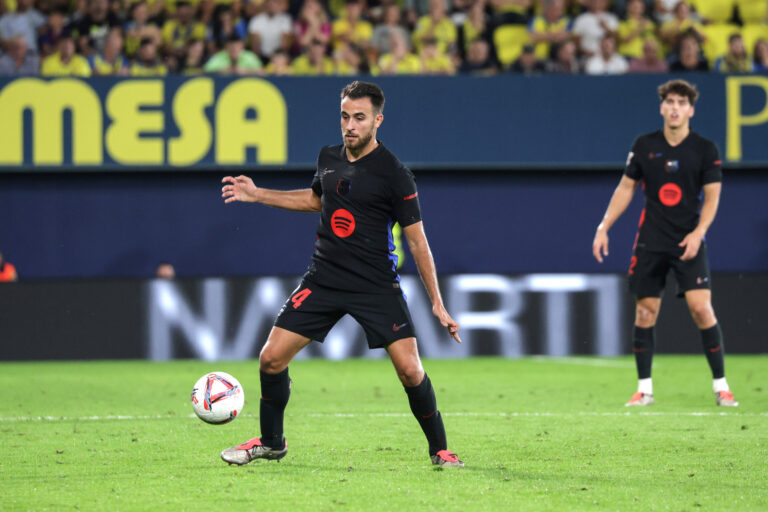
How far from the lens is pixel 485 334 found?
14.1 m

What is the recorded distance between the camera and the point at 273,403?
591 cm

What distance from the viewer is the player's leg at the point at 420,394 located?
5.74m

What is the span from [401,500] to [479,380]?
632cm

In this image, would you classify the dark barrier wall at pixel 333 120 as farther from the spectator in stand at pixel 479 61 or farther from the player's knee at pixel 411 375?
the player's knee at pixel 411 375

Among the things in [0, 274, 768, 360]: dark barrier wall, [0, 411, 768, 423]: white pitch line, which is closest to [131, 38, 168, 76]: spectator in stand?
[0, 274, 768, 360]: dark barrier wall

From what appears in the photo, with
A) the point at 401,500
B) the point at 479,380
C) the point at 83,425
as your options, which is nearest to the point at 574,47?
the point at 479,380

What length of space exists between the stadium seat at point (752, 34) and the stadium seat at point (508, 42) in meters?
3.08

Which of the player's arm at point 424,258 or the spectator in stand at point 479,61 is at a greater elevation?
the spectator in stand at point 479,61

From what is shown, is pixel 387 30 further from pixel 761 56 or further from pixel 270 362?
pixel 270 362

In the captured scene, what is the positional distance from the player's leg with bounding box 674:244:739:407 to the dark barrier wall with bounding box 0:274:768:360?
17.2 ft

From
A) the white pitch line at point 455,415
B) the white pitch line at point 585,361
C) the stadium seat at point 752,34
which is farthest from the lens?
the stadium seat at point 752,34

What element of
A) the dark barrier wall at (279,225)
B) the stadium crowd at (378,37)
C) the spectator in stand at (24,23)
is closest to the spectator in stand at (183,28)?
the stadium crowd at (378,37)

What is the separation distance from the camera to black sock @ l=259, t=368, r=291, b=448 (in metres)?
5.87

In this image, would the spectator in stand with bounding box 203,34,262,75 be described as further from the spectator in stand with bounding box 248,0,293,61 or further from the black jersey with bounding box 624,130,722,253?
the black jersey with bounding box 624,130,722,253
